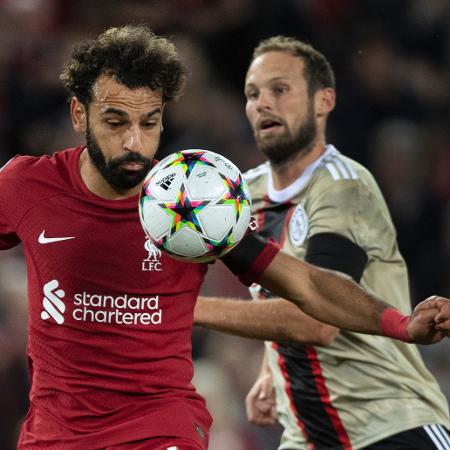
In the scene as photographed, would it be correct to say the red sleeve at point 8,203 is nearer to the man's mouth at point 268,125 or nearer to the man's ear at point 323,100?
the man's mouth at point 268,125

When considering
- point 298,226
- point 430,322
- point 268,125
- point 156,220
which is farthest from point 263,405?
point 156,220

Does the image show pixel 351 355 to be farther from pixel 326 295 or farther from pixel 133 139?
pixel 133 139

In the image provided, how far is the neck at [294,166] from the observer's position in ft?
17.7

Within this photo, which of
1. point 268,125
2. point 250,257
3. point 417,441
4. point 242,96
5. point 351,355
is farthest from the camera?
point 242,96

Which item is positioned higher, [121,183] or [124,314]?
[121,183]

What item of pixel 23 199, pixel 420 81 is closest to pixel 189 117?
pixel 420 81

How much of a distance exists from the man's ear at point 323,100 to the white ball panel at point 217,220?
1.97m

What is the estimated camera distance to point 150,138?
157 inches

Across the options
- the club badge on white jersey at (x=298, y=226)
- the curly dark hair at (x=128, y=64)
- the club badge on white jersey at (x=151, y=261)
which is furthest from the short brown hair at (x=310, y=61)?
the club badge on white jersey at (x=151, y=261)

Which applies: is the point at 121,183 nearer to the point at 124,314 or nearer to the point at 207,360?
the point at 124,314

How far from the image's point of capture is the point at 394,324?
3994mm

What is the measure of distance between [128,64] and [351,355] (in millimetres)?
1809

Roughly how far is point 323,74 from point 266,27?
4.44 m

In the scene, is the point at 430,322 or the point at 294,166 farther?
the point at 294,166
